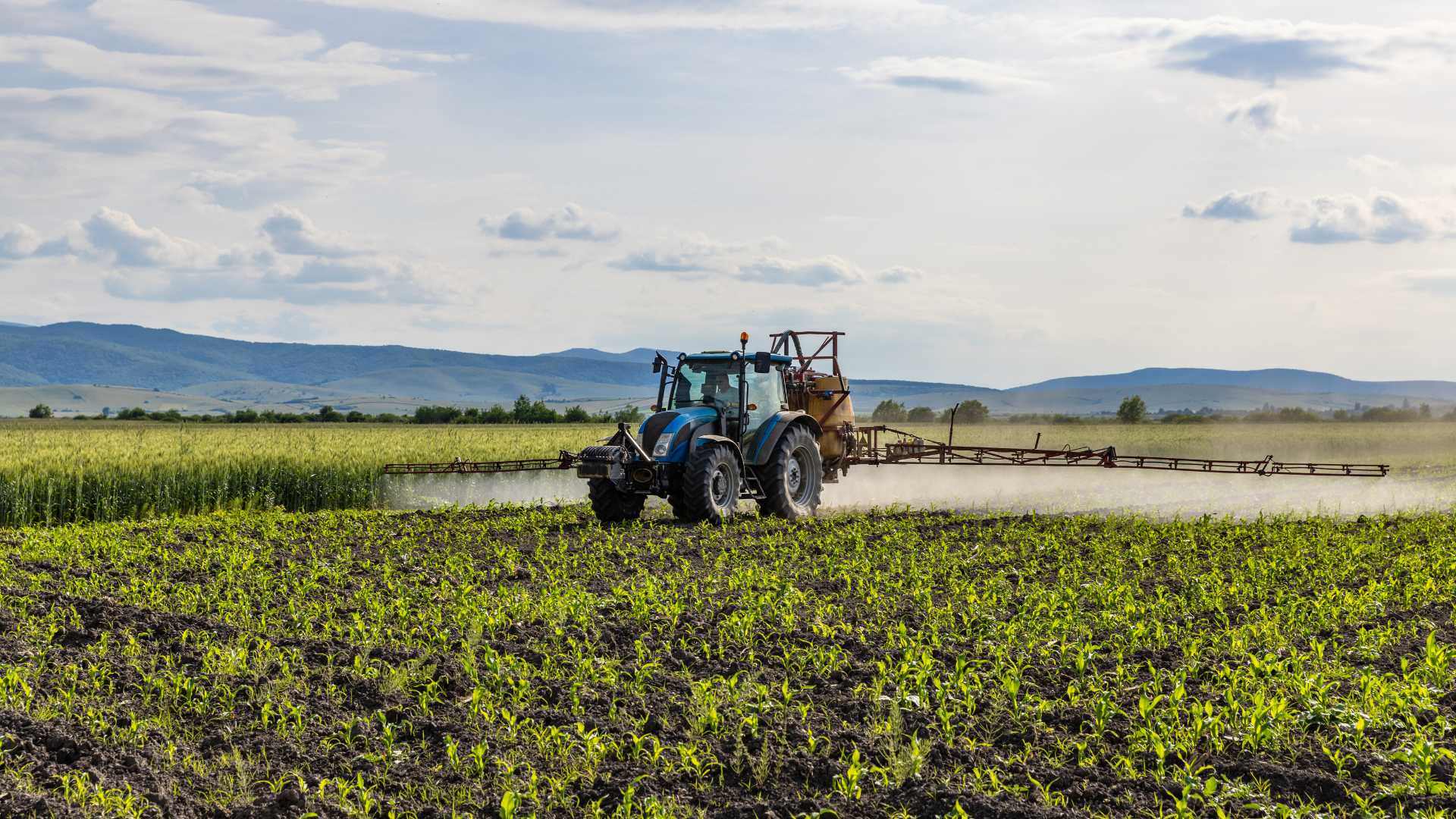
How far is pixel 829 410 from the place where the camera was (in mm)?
19500

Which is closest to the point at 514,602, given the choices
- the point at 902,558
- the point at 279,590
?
the point at 279,590

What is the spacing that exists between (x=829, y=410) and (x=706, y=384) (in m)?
2.49

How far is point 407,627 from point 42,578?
4.83 m

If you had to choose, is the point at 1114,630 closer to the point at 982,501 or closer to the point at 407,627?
the point at 407,627

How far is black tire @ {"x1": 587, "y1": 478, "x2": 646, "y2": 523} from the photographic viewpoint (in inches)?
691

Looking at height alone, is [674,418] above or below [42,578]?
above

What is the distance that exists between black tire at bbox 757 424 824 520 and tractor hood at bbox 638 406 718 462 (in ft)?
3.57

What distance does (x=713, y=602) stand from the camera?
1056cm

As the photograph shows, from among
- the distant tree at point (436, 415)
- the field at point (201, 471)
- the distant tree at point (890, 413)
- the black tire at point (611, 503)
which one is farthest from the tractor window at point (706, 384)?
the distant tree at point (436, 415)

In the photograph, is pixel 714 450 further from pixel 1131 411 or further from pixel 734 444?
pixel 1131 411

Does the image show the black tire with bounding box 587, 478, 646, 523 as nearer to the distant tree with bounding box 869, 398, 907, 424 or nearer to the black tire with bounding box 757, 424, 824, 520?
the black tire with bounding box 757, 424, 824, 520

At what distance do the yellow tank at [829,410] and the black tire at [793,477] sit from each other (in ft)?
1.19

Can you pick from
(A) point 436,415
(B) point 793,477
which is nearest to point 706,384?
(B) point 793,477

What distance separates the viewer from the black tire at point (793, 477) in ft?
57.8
